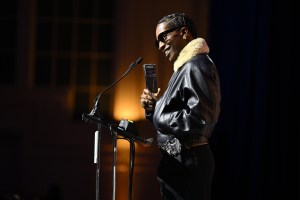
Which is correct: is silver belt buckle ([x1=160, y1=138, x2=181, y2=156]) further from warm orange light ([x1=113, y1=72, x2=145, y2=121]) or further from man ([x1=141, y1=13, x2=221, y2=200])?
warm orange light ([x1=113, y1=72, x2=145, y2=121])

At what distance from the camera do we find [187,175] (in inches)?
93.4

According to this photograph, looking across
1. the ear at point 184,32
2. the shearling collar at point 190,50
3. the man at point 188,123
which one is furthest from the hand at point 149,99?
the ear at point 184,32

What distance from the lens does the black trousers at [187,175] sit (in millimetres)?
2369

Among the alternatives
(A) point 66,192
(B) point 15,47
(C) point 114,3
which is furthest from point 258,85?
(B) point 15,47

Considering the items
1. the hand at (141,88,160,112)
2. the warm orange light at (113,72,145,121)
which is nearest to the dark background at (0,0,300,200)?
the warm orange light at (113,72,145,121)

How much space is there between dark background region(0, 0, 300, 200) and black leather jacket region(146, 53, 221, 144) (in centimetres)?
233

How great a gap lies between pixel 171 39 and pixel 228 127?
2381 millimetres

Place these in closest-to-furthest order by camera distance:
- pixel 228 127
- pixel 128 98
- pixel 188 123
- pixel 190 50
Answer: pixel 188 123, pixel 190 50, pixel 228 127, pixel 128 98

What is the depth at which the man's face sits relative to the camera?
2.51 meters

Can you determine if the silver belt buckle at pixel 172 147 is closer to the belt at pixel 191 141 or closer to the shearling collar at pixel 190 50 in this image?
the belt at pixel 191 141

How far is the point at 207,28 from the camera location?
506cm

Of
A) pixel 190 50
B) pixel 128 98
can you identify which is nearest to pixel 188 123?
pixel 190 50

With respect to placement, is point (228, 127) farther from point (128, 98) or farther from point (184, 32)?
point (184, 32)

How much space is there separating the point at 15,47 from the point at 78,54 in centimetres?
60
